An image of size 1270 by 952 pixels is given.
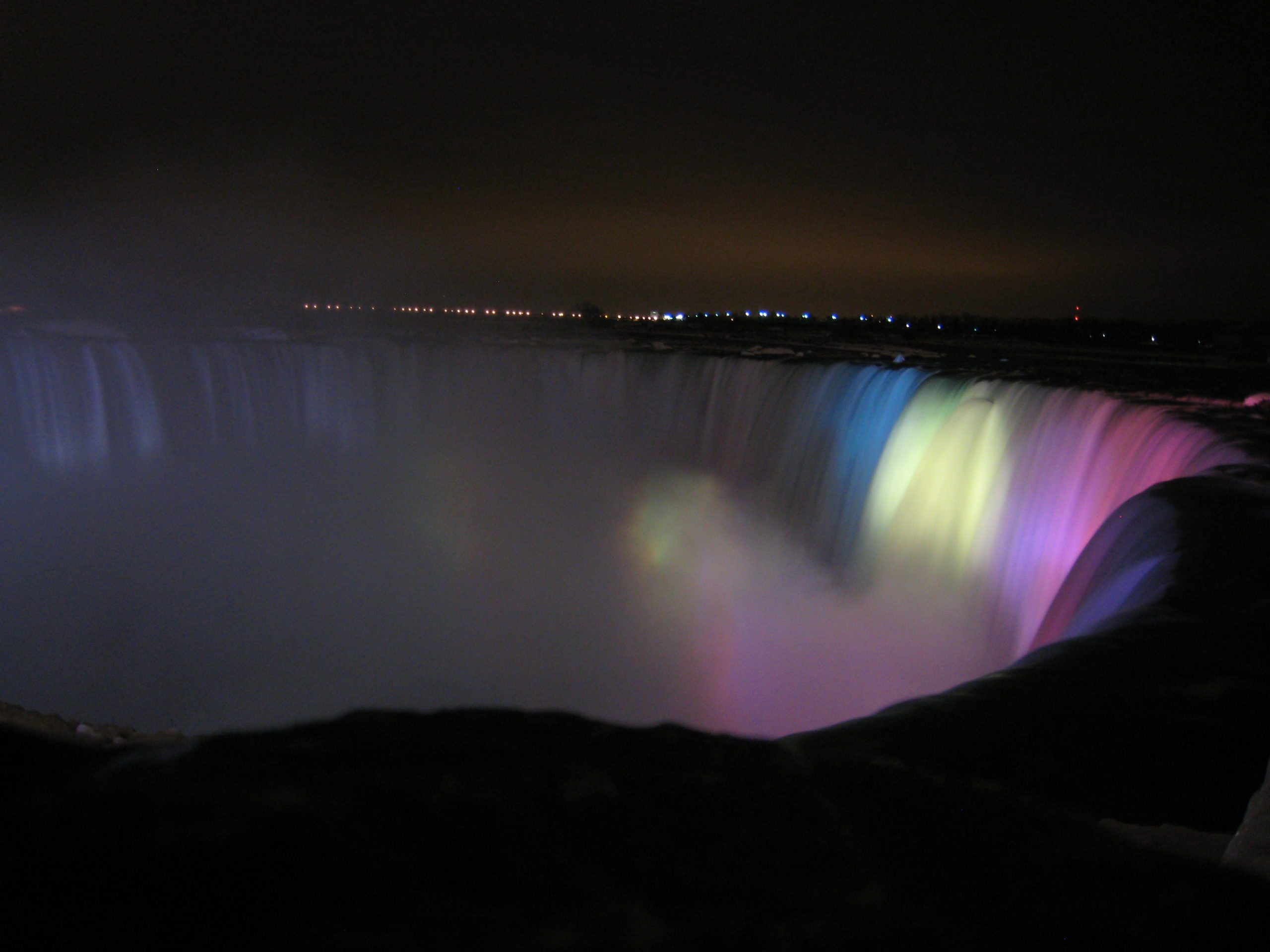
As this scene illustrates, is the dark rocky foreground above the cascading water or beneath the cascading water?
above

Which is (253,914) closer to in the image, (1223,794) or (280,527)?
(1223,794)

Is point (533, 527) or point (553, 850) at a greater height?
point (553, 850)

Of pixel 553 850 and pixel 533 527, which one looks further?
pixel 533 527

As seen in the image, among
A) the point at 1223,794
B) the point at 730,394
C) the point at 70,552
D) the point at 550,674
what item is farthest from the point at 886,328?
the point at 1223,794

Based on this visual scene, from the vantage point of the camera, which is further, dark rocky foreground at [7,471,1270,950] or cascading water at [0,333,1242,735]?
cascading water at [0,333,1242,735]
